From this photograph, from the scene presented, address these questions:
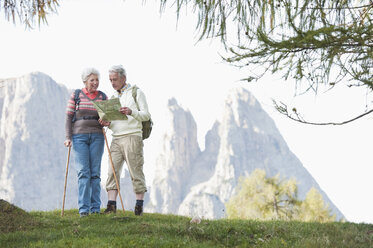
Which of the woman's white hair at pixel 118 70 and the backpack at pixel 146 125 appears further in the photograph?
the backpack at pixel 146 125

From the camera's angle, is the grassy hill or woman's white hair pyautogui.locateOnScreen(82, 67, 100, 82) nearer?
the grassy hill

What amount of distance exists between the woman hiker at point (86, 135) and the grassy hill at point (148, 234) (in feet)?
2.16

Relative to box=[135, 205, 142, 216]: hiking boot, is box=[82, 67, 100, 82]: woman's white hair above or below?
above

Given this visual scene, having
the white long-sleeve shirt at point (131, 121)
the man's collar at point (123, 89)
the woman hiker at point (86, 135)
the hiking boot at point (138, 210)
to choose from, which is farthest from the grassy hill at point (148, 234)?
the man's collar at point (123, 89)

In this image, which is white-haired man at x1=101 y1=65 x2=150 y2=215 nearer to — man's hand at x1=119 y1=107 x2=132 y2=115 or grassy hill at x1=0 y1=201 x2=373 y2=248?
man's hand at x1=119 y1=107 x2=132 y2=115

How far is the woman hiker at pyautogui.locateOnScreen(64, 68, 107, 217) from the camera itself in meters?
8.02

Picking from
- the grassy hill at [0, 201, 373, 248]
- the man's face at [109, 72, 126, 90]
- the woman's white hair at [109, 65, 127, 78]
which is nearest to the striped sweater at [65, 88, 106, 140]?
the man's face at [109, 72, 126, 90]

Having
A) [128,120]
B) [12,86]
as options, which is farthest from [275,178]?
[12,86]

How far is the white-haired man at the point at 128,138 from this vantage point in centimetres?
789

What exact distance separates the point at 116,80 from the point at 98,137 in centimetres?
117

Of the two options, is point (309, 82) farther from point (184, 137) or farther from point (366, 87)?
point (184, 137)

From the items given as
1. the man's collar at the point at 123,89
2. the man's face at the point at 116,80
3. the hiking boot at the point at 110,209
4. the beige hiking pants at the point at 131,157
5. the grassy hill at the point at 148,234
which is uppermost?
the man's face at the point at 116,80

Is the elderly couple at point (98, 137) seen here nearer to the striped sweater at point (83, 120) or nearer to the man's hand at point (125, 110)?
the striped sweater at point (83, 120)

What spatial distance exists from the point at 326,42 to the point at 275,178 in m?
26.3
